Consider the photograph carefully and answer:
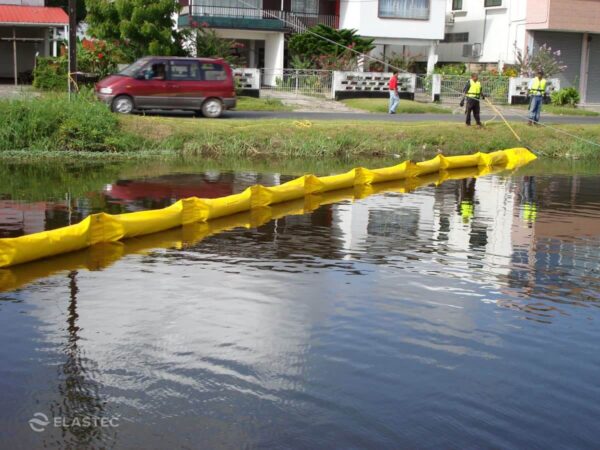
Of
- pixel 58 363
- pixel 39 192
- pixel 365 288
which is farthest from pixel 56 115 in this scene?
pixel 58 363

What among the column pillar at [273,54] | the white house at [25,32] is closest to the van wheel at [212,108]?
the white house at [25,32]

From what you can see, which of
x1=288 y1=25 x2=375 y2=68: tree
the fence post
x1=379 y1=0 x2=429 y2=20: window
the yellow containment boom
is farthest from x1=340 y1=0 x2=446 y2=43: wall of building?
the yellow containment boom

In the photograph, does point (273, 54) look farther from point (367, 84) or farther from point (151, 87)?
point (151, 87)

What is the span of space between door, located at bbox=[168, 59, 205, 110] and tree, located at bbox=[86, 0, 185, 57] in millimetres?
7189

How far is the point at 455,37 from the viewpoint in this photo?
5303cm

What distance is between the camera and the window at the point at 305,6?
158ft

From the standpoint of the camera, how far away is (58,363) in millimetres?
8336

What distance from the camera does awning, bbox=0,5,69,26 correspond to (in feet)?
122

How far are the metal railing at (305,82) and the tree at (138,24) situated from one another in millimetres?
5907

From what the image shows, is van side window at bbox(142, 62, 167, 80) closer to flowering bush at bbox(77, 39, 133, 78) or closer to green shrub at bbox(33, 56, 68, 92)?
green shrub at bbox(33, 56, 68, 92)

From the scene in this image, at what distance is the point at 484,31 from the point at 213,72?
24700 millimetres

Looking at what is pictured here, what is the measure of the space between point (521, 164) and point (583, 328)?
16.6 metres

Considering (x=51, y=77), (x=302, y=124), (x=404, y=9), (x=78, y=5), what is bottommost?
(x=302, y=124)

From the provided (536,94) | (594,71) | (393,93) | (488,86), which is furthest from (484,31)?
(536,94)
